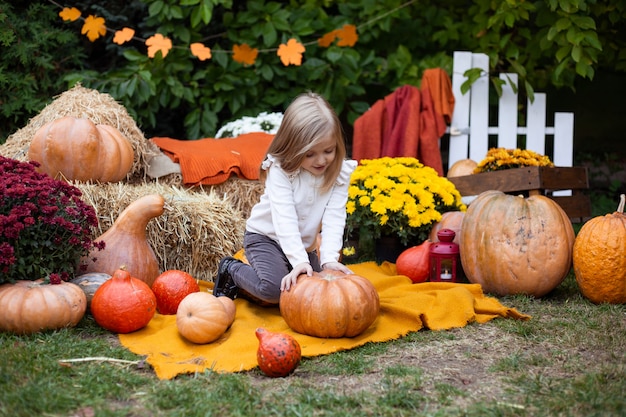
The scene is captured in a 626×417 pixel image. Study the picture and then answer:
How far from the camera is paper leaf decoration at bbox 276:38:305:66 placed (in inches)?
240

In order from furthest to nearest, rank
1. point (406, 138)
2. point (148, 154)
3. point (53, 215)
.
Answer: point (406, 138)
point (148, 154)
point (53, 215)

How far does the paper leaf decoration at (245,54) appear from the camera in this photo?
20.6 ft

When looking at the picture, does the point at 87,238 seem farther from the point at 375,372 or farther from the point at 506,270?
the point at 506,270

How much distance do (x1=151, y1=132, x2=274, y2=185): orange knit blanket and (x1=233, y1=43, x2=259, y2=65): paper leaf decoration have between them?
1320 mm

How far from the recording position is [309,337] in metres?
2.98

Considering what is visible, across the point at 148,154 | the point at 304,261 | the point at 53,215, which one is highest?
the point at 148,154

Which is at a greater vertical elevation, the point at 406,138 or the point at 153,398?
the point at 406,138

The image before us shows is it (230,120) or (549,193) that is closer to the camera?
(549,193)

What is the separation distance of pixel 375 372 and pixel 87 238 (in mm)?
1643

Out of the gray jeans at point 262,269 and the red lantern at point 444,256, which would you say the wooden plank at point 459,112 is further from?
the gray jeans at point 262,269

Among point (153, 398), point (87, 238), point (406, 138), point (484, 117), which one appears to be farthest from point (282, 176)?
point (484, 117)

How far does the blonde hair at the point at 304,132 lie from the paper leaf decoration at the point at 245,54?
318 cm

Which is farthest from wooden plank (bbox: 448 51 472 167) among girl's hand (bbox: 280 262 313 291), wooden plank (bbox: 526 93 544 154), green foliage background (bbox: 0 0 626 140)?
girl's hand (bbox: 280 262 313 291)

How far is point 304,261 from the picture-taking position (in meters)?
3.15
